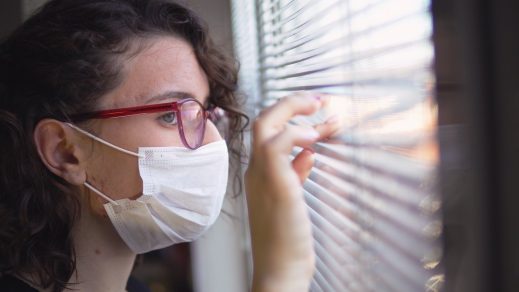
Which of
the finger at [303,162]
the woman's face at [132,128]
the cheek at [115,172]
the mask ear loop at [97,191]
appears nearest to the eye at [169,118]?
the woman's face at [132,128]

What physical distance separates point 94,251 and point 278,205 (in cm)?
76

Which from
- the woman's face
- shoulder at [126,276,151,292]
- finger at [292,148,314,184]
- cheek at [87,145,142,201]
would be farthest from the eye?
shoulder at [126,276,151,292]

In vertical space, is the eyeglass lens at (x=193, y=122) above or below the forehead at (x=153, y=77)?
below

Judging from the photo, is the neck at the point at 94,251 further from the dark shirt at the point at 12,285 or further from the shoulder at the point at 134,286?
the shoulder at the point at 134,286

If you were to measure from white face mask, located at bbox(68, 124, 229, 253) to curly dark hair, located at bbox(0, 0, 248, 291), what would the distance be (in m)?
0.10

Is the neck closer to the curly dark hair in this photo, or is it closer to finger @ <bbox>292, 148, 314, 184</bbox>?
the curly dark hair

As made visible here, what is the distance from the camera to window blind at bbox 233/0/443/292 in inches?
24.8

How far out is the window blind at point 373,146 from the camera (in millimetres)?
630

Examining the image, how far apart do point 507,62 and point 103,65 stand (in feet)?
3.02

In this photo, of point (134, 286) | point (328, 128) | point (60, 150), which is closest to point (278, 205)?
point (328, 128)

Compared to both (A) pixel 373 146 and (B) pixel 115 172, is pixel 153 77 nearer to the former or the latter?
(B) pixel 115 172

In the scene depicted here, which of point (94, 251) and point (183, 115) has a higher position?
point (183, 115)

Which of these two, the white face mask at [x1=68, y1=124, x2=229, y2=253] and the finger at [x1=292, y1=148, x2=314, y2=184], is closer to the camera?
the finger at [x1=292, y1=148, x2=314, y2=184]

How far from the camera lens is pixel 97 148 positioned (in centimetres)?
113
